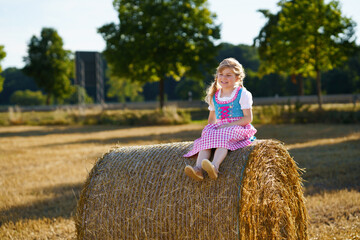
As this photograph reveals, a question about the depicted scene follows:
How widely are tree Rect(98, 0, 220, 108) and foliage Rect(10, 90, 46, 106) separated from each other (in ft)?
185

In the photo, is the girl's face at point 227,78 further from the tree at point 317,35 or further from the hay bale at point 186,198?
the tree at point 317,35

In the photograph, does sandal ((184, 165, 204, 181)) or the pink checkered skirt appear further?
the pink checkered skirt

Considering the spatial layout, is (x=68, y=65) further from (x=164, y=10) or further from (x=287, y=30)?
(x=287, y=30)

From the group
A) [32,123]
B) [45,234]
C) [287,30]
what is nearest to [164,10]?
[287,30]

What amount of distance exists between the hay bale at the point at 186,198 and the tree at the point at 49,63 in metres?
43.0

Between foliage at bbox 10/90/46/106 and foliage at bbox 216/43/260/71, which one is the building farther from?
foliage at bbox 10/90/46/106

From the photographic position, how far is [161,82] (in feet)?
87.1

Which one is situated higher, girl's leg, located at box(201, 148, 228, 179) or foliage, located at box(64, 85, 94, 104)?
foliage, located at box(64, 85, 94, 104)

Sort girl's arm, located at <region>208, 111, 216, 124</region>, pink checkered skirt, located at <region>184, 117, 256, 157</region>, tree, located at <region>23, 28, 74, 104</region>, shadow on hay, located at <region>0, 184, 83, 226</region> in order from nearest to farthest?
pink checkered skirt, located at <region>184, 117, 256, 157</region> → girl's arm, located at <region>208, 111, 216, 124</region> → shadow on hay, located at <region>0, 184, 83, 226</region> → tree, located at <region>23, 28, 74, 104</region>

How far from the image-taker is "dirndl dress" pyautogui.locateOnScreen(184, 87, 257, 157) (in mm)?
3260

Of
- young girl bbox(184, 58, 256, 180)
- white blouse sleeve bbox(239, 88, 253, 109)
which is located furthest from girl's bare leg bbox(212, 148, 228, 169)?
white blouse sleeve bbox(239, 88, 253, 109)

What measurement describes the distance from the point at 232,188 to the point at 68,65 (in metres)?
47.0

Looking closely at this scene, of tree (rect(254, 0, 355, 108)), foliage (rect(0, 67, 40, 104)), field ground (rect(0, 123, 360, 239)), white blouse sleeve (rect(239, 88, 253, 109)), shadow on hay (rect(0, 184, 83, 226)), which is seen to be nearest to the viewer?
white blouse sleeve (rect(239, 88, 253, 109))

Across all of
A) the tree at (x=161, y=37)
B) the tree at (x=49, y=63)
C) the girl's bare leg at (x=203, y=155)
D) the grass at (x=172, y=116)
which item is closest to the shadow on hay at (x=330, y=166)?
the girl's bare leg at (x=203, y=155)
